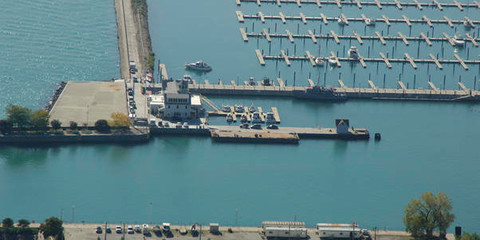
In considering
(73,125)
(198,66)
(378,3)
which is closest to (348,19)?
(378,3)

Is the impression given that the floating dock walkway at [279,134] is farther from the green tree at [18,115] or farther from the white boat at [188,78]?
the green tree at [18,115]

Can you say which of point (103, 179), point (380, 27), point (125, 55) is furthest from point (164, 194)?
point (380, 27)

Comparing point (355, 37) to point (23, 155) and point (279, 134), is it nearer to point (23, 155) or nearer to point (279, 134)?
point (279, 134)

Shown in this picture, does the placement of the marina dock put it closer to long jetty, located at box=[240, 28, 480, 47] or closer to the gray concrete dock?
the gray concrete dock

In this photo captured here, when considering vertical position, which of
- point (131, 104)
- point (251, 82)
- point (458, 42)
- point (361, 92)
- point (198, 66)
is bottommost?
point (131, 104)

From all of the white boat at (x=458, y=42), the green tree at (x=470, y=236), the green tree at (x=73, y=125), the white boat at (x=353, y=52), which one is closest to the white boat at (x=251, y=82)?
the white boat at (x=353, y=52)
